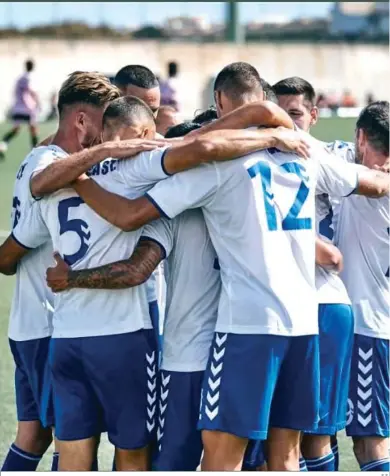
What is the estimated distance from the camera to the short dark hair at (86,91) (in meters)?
4.95

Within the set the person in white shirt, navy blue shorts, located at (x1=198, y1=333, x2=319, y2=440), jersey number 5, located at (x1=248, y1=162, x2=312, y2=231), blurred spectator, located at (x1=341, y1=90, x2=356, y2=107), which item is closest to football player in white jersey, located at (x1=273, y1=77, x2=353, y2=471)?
jersey number 5, located at (x1=248, y1=162, x2=312, y2=231)

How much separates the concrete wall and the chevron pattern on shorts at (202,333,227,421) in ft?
122

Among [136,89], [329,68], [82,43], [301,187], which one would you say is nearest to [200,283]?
[301,187]

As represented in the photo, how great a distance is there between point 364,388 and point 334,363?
35cm

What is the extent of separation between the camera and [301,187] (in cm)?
456

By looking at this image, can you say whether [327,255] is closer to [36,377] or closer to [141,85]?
[36,377]

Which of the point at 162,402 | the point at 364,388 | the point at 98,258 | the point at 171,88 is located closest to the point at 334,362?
the point at 364,388

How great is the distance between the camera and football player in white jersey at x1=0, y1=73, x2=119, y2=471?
196 inches

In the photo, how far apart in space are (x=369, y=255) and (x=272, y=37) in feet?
191

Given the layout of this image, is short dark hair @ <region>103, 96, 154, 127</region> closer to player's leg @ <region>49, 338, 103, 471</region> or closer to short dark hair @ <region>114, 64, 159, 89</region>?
Result: player's leg @ <region>49, 338, 103, 471</region>

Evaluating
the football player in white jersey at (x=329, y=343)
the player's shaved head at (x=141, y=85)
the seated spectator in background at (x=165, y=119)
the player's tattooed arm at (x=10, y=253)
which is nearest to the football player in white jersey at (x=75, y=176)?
the player's tattooed arm at (x=10, y=253)

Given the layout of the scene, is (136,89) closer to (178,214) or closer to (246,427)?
(178,214)

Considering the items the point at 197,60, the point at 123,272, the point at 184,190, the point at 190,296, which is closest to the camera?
the point at 184,190

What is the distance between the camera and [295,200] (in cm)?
453
